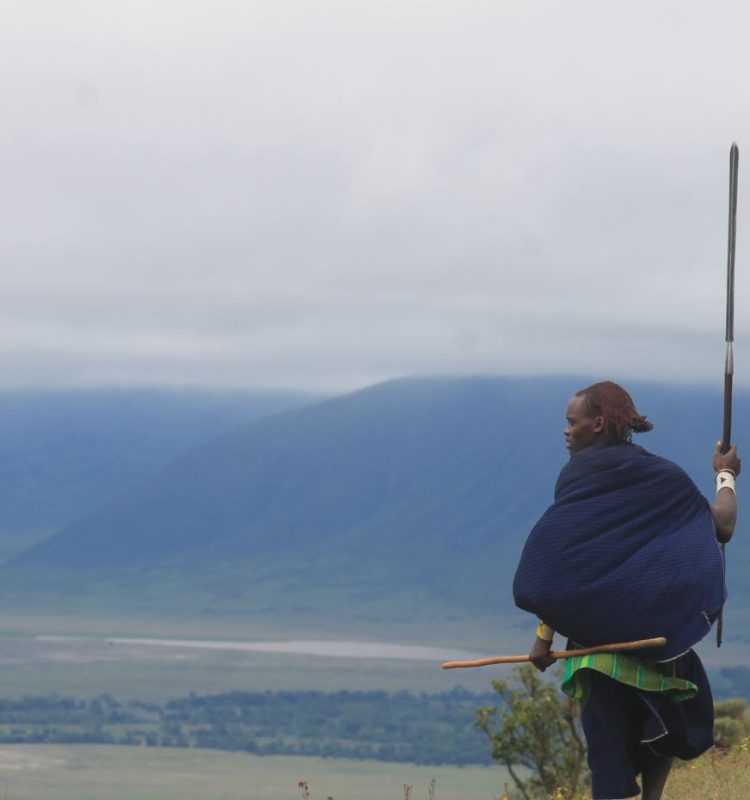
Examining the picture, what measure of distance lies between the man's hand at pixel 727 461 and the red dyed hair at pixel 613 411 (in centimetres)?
55

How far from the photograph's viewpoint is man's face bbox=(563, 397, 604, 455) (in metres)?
8.95

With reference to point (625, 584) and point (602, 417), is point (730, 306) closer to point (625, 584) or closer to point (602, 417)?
point (602, 417)

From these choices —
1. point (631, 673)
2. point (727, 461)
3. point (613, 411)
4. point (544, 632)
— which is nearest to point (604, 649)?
point (631, 673)

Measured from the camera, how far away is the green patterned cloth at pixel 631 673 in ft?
28.6

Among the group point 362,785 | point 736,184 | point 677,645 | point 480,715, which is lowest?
point 362,785

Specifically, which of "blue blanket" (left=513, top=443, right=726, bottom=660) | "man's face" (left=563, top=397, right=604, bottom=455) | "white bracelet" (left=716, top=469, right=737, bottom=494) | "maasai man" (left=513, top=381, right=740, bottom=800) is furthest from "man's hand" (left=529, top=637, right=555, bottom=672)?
"white bracelet" (left=716, top=469, right=737, bottom=494)

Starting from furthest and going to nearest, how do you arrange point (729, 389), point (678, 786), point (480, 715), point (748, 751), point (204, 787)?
point (204, 787) < point (480, 715) < point (748, 751) < point (678, 786) < point (729, 389)

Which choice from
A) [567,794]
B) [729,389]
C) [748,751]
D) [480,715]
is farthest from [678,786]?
[480,715]

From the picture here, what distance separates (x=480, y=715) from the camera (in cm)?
3756

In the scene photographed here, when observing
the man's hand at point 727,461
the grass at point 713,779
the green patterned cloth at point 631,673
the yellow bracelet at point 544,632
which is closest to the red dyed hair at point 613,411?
the man's hand at point 727,461

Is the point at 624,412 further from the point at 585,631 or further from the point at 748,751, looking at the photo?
the point at 748,751

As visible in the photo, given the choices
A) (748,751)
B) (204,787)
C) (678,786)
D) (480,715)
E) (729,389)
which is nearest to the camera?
(729,389)

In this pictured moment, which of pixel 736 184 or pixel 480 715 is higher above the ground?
pixel 736 184

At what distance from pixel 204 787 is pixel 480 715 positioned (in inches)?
6032
